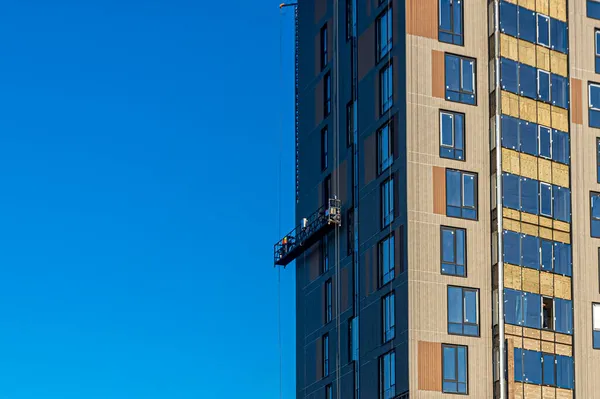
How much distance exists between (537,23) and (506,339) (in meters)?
22.1

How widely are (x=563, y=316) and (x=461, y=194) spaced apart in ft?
34.5

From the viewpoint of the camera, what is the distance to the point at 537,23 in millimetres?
96188


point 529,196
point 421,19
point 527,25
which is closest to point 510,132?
point 529,196

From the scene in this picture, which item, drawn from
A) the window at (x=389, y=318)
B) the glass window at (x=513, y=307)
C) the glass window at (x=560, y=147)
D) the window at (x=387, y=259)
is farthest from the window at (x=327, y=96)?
the glass window at (x=513, y=307)

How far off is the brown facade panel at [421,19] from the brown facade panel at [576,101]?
11.2 m

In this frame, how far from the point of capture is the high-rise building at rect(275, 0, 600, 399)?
88.6 m

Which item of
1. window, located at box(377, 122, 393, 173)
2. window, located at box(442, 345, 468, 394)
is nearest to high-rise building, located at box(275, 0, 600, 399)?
window, located at box(442, 345, 468, 394)

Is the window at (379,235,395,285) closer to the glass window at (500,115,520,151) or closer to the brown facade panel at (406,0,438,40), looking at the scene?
the glass window at (500,115,520,151)

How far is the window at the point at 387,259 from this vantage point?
90.6m

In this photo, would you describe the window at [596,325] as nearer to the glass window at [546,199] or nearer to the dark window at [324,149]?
the glass window at [546,199]

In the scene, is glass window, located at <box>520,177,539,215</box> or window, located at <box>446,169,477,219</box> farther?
glass window, located at <box>520,177,539,215</box>

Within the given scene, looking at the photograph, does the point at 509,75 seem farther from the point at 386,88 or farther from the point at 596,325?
the point at 596,325

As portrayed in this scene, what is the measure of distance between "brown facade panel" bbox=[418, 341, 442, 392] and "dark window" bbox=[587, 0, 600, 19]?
2727cm

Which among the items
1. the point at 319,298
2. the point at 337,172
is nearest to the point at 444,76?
the point at 337,172
